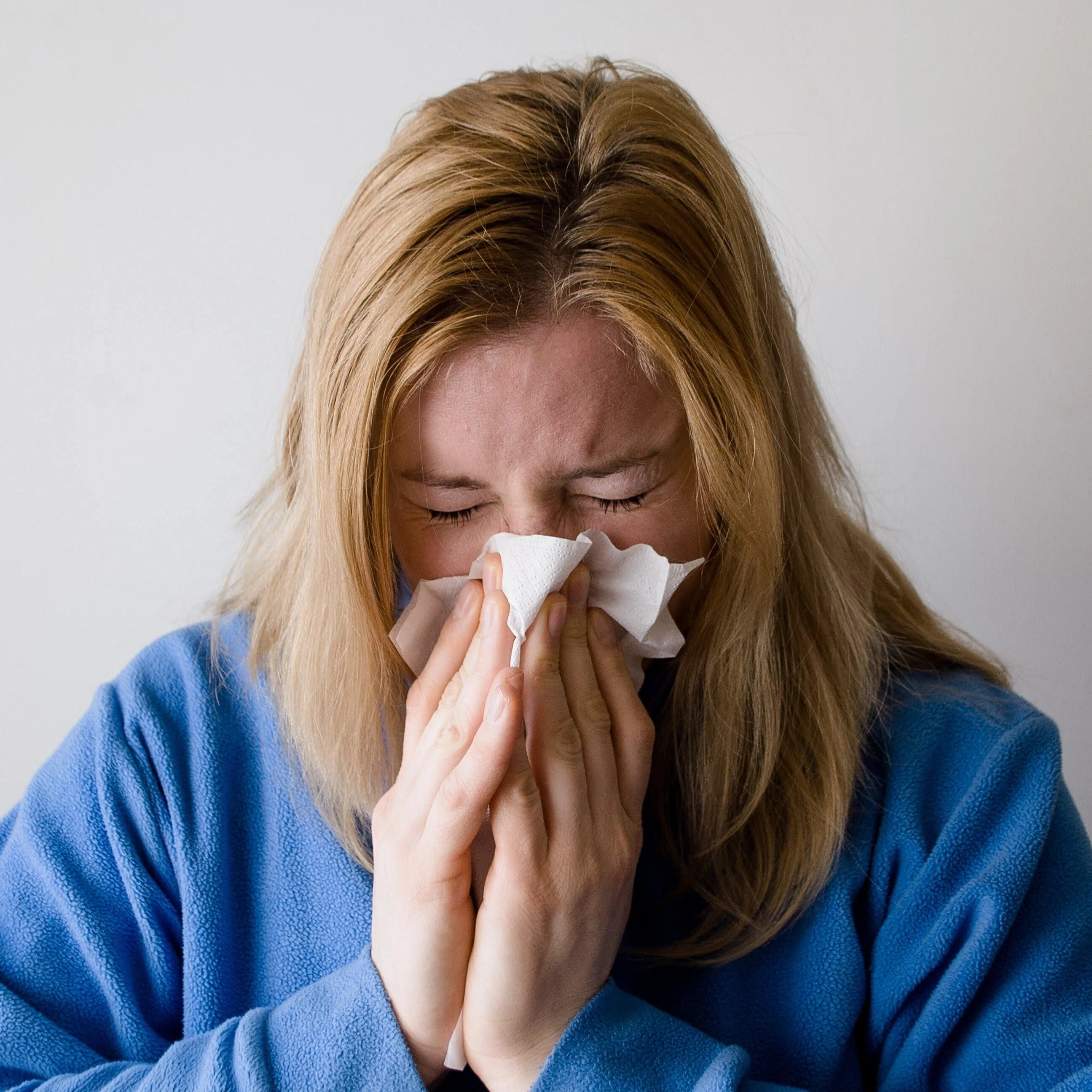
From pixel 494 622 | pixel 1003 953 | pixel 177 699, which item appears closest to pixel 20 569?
pixel 177 699

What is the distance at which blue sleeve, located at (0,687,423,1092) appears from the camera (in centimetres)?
94

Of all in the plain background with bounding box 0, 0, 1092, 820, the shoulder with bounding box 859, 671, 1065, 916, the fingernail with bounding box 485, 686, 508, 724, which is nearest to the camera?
the fingernail with bounding box 485, 686, 508, 724

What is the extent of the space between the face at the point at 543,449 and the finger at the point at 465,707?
3.0 inches

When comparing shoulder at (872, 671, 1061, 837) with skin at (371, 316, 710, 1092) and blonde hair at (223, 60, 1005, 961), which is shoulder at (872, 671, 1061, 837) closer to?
blonde hair at (223, 60, 1005, 961)

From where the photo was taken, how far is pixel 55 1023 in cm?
104

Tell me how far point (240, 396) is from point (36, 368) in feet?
0.86

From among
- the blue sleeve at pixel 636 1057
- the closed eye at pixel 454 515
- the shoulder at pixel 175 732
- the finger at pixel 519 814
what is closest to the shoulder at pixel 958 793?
the blue sleeve at pixel 636 1057

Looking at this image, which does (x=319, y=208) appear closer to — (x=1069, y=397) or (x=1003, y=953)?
(x=1069, y=397)

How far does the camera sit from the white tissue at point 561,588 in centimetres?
92

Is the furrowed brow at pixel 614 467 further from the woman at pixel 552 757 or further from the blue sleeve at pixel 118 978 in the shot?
the blue sleeve at pixel 118 978

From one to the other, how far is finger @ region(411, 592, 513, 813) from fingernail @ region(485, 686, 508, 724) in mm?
28

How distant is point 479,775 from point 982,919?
19.0 inches

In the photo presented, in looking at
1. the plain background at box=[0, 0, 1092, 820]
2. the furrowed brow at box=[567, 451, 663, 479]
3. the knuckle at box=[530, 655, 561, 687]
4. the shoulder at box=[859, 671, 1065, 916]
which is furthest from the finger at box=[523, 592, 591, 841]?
the plain background at box=[0, 0, 1092, 820]

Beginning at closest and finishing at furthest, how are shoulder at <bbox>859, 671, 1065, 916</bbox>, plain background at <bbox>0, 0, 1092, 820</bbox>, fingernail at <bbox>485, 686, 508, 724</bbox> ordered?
fingernail at <bbox>485, 686, 508, 724</bbox>, shoulder at <bbox>859, 671, 1065, 916</bbox>, plain background at <bbox>0, 0, 1092, 820</bbox>
